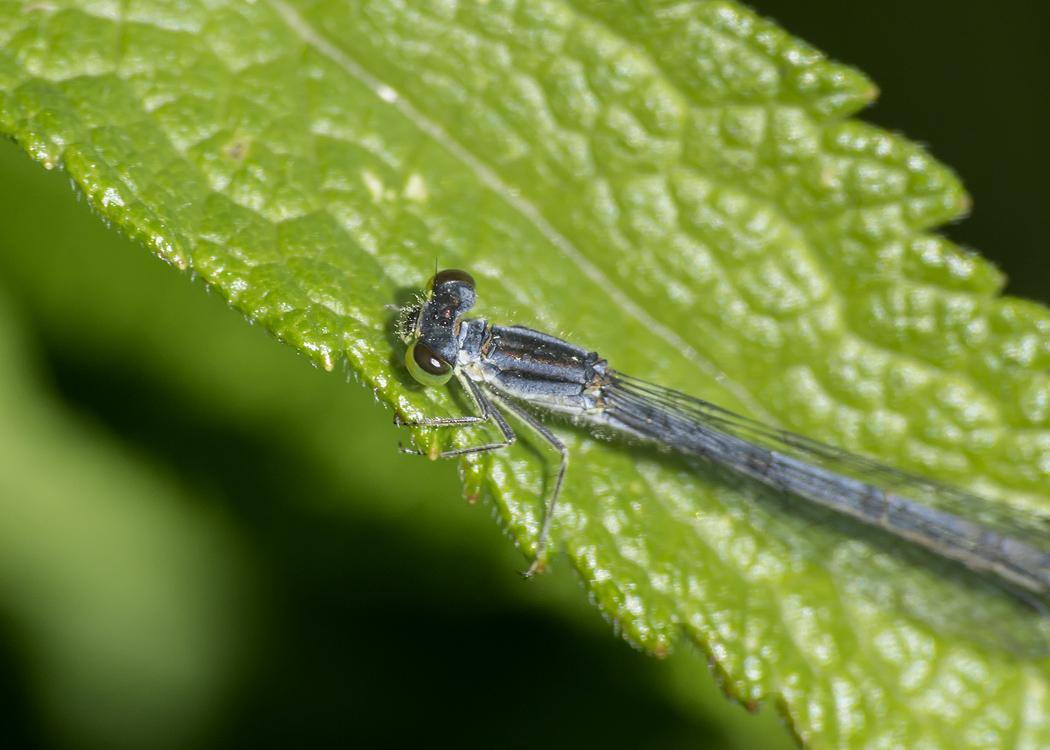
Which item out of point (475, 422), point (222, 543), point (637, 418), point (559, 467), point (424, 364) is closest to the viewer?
point (424, 364)

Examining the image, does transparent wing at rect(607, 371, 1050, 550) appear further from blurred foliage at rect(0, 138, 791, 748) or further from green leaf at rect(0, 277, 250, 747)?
green leaf at rect(0, 277, 250, 747)

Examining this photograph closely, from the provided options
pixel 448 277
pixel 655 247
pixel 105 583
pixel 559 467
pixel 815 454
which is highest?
pixel 655 247

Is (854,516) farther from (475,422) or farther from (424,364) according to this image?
(424,364)

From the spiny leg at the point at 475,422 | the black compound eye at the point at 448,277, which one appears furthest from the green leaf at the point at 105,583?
the black compound eye at the point at 448,277

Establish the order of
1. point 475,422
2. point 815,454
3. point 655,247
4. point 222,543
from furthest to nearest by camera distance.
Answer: point 222,543 → point 815,454 → point 655,247 → point 475,422

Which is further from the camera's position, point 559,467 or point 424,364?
point 559,467

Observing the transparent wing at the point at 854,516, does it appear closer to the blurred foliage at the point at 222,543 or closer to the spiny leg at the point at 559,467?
the spiny leg at the point at 559,467

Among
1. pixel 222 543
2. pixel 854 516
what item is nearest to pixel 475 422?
pixel 222 543

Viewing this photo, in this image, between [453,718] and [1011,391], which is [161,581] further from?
[1011,391]

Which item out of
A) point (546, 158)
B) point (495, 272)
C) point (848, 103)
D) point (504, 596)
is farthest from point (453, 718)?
point (848, 103)
